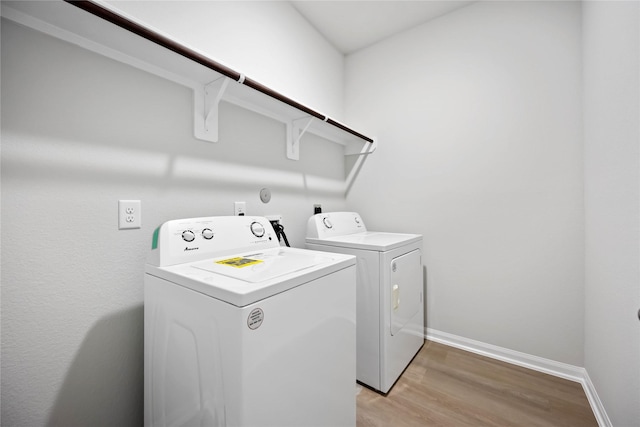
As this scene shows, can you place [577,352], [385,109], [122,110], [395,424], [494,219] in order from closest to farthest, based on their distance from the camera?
[122,110], [395,424], [577,352], [494,219], [385,109]

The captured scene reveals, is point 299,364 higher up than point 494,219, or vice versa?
point 494,219

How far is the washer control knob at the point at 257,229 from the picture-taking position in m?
1.27

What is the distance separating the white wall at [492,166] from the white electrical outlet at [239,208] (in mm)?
1250

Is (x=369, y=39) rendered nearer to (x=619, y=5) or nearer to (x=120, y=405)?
(x=619, y=5)

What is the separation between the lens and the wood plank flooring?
1257mm

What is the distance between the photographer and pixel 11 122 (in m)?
0.80

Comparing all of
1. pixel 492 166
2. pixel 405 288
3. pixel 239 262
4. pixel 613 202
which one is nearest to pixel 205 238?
pixel 239 262

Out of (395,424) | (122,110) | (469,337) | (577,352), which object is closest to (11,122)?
(122,110)

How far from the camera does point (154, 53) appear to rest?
102 cm

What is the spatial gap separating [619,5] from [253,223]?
70.7 inches

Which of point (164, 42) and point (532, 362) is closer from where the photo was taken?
point (164, 42)

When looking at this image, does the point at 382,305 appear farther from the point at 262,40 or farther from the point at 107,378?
the point at 262,40

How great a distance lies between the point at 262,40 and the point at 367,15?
2.96 feet

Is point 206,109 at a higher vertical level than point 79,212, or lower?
higher
